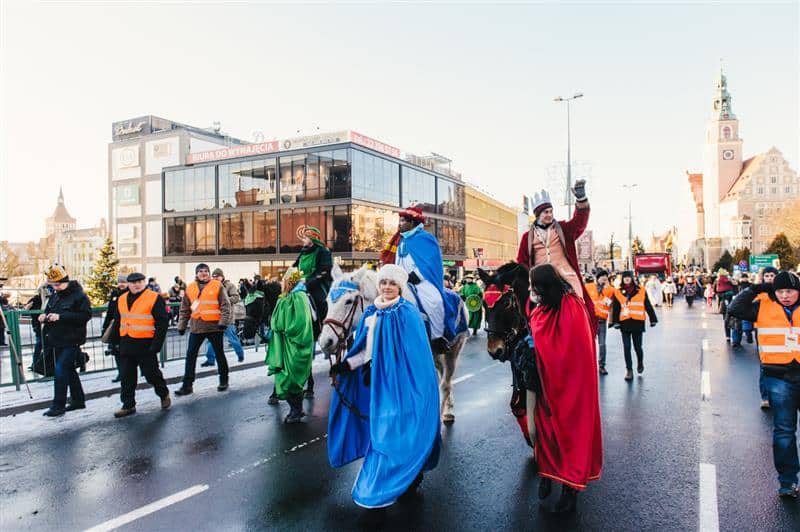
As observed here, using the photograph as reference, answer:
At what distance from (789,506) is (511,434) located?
9.15 feet

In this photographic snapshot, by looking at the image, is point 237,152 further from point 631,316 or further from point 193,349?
point 631,316

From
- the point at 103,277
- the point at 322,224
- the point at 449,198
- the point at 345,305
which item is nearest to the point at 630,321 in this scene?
the point at 345,305

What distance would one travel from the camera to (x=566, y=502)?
442cm

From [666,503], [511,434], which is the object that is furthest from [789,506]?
[511,434]

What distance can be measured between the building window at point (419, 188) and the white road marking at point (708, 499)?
41899 mm

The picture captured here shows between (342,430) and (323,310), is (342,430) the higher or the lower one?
the lower one

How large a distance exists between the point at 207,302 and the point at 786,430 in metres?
7.91

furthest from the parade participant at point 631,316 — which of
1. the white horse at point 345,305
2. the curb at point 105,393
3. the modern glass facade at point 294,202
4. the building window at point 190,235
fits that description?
the building window at point 190,235

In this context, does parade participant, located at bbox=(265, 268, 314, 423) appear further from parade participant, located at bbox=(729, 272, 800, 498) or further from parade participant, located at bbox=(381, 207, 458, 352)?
parade participant, located at bbox=(729, 272, 800, 498)

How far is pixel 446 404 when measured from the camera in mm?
7277

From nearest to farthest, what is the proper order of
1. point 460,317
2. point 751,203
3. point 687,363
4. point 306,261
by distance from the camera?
1. point 460,317
2. point 306,261
3. point 687,363
4. point 751,203

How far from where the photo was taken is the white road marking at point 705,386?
8805 millimetres

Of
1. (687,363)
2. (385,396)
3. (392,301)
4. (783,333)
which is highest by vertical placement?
(392,301)

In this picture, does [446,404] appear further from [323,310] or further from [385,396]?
[385,396]
